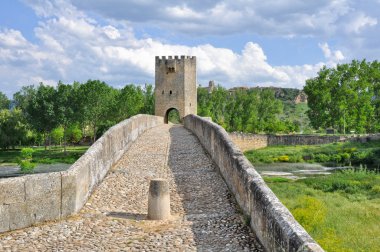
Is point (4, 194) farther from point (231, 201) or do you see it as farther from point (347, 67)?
point (347, 67)

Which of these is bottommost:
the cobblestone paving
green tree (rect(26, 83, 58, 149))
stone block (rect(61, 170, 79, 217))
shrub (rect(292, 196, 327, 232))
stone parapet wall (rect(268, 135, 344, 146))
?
shrub (rect(292, 196, 327, 232))

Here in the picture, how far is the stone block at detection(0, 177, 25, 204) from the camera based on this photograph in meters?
7.63

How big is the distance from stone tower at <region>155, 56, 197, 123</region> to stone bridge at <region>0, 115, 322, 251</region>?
2828 cm

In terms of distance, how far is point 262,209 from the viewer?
692 cm

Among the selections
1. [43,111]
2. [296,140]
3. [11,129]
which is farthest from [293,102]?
[43,111]

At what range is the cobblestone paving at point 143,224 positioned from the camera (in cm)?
716

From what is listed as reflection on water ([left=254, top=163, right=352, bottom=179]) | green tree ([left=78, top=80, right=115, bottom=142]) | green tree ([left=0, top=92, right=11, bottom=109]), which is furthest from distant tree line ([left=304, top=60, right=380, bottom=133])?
green tree ([left=0, top=92, right=11, bottom=109])

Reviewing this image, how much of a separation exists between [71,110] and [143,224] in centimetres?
5456

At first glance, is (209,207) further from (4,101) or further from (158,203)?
(4,101)

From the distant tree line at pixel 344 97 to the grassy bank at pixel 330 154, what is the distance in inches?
458

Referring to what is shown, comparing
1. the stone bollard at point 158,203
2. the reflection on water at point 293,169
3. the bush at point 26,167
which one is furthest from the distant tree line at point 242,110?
the stone bollard at point 158,203

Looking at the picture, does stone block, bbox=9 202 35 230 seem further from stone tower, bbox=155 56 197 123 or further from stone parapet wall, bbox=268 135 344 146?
stone parapet wall, bbox=268 135 344 146

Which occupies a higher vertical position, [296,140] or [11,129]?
[11,129]

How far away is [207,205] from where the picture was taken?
9594mm
